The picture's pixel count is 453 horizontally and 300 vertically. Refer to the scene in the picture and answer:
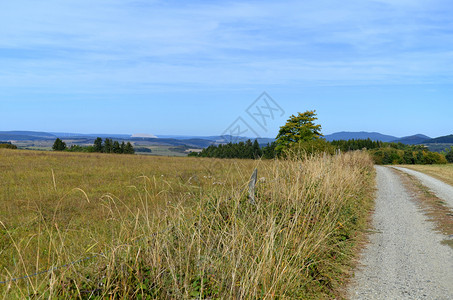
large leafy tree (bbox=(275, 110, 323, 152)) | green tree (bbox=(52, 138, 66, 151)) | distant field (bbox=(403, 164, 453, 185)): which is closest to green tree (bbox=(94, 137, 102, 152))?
green tree (bbox=(52, 138, 66, 151))

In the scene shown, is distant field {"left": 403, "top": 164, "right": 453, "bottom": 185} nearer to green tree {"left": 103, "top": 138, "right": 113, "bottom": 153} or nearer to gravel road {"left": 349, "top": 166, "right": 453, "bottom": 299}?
gravel road {"left": 349, "top": 166, "right": 453, "bottom": 299}

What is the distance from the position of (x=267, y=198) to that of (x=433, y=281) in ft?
9.90

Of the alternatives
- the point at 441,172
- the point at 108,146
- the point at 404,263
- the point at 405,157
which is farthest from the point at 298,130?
the point at 404,263

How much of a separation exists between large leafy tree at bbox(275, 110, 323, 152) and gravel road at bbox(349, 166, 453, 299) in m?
43.3

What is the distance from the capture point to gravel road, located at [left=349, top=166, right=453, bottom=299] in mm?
4426

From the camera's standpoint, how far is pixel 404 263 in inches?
216

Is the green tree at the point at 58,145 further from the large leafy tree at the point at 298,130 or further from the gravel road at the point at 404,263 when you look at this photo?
the gravel road at the point at 404,263

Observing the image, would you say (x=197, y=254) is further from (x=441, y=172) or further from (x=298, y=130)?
(x=298, y=130)

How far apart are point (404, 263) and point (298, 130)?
50416mm

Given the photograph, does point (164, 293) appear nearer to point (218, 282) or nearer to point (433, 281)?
point (218, 282)

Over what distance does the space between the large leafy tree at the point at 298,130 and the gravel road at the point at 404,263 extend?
43274 millimetres

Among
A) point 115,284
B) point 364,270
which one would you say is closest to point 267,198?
point 364,270

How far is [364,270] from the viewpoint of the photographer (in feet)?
16.9

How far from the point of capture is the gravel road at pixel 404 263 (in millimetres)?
4426
